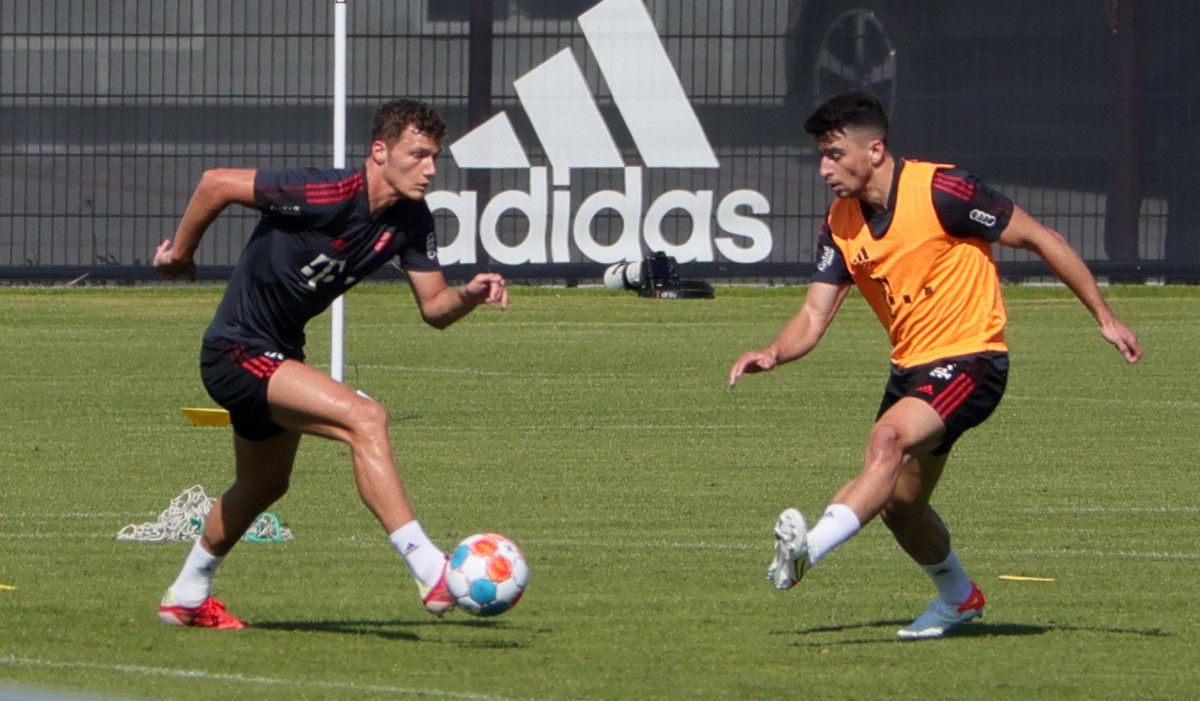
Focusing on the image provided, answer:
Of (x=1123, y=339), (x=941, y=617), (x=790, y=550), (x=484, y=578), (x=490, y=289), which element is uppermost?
(x=490, y=289)

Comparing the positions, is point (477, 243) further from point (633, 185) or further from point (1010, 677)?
point (1010, 677)

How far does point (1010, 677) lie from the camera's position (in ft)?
26.0

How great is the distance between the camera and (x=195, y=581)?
8.79 meters

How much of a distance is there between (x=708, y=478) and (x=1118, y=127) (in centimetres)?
1544

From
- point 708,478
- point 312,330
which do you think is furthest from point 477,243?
point 708,478

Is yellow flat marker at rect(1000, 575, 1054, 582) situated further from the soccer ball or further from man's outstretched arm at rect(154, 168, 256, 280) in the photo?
man's outstretched arm at rect(154, 168, 256, 280)

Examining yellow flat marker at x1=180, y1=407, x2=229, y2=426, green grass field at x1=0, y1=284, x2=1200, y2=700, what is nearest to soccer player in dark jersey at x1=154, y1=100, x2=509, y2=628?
green grass field at x1=0, y1=284, x2=1200, y2=700

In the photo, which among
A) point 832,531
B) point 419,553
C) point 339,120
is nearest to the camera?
point 832,531

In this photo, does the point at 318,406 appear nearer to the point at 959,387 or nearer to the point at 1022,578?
the point at 959,387

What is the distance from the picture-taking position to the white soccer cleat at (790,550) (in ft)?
25.4

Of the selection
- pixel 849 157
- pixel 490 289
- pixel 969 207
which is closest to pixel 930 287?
pixel 969 207

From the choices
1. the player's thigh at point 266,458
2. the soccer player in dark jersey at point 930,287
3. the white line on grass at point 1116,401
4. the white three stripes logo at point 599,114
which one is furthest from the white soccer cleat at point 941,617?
the white three stripes logo at point 599,114

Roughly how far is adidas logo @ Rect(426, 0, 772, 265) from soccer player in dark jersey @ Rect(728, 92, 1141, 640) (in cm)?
1839

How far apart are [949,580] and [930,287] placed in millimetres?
1065
